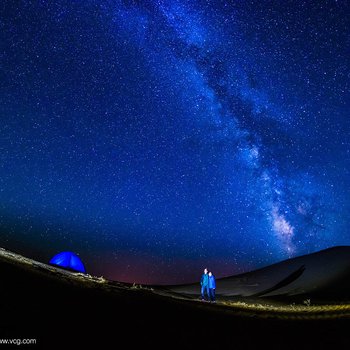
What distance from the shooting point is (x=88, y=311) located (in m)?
6.48

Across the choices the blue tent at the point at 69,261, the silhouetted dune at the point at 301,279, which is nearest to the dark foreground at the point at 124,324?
the silhouetted dune at the point at 301,279

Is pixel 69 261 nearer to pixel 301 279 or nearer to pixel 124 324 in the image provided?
pixel 301 279

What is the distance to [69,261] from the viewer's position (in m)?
25.7

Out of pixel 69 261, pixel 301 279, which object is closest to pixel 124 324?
pixel 69 261

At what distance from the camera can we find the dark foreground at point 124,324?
5352mm

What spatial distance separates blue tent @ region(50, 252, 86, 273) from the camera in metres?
25.2

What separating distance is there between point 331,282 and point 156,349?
66.9ft

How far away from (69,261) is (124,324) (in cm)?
2163

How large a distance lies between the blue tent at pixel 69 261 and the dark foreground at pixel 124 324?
1826 cm

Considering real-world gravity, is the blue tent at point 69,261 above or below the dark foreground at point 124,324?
above

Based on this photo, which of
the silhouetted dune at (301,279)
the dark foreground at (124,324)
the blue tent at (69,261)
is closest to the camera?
the dark foreground at (124,324)

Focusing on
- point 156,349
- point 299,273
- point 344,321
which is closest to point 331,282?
point 299,273

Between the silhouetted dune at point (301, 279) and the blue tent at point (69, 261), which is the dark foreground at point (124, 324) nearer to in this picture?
the silhouetted dune at point (301, 279)

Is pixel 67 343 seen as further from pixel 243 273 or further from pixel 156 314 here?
pixel 243 273
